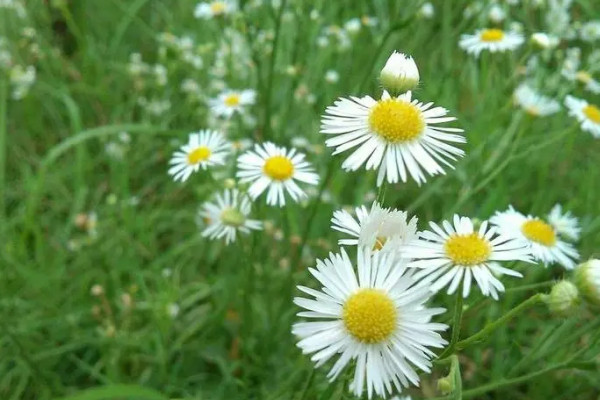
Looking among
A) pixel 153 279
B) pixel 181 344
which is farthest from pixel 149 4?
pixel 181 344

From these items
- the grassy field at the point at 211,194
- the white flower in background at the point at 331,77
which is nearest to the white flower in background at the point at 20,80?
the grassy field at the point at 211,194

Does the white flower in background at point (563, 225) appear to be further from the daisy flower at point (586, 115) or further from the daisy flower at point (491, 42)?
the daisy flower at point (491, 42)

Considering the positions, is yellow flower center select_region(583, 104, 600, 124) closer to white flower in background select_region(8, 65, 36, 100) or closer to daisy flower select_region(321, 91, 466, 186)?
daisy flower select_region(321, 91, 466, 186)


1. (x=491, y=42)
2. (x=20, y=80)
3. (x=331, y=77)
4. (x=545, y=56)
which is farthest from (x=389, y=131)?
(x=20, y=80)

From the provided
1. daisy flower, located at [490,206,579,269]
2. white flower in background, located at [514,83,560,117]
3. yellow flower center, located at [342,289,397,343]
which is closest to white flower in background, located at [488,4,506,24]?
white flower in background, located at [514,83,560,117]

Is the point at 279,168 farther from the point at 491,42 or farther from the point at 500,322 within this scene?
the point at 491,42

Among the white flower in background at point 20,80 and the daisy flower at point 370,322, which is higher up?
the white flower in background at point 20,80

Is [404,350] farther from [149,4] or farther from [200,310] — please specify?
[149,4]
